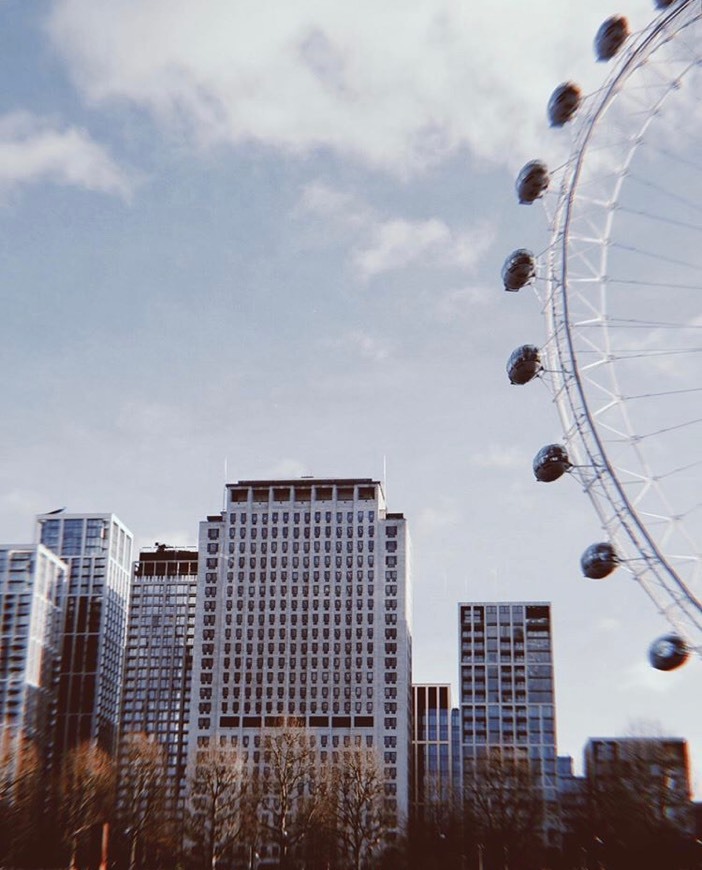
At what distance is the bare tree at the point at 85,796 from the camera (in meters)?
106

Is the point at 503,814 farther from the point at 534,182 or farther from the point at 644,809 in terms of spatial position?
the point at 534,182

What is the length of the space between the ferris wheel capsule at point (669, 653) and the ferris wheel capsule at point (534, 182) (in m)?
16.5

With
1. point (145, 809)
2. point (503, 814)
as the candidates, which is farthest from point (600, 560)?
point (145, 809)

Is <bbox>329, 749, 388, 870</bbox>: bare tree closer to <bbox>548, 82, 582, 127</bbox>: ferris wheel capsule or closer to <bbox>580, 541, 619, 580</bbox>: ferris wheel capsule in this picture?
<bbox>580, 541, 619, 580</bbox>: ferris wheel capsule

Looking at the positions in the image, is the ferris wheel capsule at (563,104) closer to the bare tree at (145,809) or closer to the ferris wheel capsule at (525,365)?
the ferris wheel capsule at (525,365)

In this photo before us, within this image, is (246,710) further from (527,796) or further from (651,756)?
(651,756)

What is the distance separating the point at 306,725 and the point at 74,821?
93.0 m

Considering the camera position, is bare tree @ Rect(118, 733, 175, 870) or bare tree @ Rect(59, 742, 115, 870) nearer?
bare tree @ Rect(59, 742, 115, 870)

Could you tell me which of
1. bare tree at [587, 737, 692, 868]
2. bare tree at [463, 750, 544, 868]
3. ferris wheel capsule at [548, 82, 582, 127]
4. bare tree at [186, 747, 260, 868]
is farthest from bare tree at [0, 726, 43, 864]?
ferris wheel capsule at [548, 82, 582, 127]

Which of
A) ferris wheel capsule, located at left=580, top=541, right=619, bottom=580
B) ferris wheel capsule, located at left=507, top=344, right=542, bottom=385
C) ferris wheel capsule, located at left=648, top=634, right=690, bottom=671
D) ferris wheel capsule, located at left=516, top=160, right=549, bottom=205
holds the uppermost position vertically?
ferris wheel capsule, located at left=516, top=160, right=549, bottom=205

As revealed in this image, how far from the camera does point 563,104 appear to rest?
45031mm

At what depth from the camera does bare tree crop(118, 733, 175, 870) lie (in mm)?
120938

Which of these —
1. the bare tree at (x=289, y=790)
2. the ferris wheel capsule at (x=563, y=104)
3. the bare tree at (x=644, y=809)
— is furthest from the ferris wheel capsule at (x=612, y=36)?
the bare tree at (x=289, y=790)

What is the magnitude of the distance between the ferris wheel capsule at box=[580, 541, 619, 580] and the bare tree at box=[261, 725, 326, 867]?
8919 cm
